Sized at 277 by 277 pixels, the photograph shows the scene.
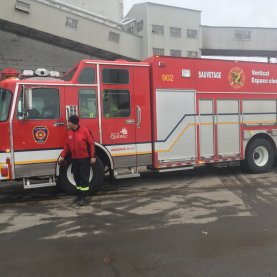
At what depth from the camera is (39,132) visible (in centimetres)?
827

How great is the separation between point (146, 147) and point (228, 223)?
360 cm

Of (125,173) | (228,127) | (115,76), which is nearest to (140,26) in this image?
(228,127)

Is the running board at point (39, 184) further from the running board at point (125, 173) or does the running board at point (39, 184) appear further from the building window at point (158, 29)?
the building window at point (158, 29)

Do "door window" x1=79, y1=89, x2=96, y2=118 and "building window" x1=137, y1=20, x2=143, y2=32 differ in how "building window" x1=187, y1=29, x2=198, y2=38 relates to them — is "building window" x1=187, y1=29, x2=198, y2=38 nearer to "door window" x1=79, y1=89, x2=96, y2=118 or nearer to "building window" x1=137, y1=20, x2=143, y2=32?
"building window" x1=137, y1=20, x2=143, y2=32

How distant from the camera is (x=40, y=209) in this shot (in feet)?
25.1

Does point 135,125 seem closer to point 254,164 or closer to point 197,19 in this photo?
point 254,164

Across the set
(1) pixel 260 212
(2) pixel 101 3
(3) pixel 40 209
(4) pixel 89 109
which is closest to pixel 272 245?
(1) pixel 260 212

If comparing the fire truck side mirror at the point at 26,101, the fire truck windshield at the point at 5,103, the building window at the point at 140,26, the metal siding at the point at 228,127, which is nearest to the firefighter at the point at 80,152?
the fire truck side mirror at the point at 26,101

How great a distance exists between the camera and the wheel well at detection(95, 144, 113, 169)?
29.3 feet

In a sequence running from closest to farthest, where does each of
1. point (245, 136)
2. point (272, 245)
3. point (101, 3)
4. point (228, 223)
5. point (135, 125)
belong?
point (272, 245)
point (228, 223)
point (135, 125)
point (245, 136)
point (101, 3)

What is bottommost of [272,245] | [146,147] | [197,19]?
[272,245]

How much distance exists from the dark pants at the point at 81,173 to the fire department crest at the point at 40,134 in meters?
0.85

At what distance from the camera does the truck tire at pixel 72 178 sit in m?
8.63

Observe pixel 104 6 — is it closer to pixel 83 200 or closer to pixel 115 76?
pixel 115 76
